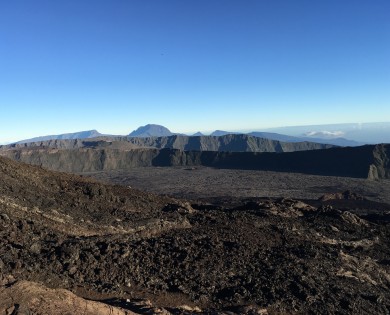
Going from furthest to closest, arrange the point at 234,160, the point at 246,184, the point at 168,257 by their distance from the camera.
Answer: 1. the point at 234,160
2. the point at 246,184
3. the point at 168,257

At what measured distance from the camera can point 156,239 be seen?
14.7 m

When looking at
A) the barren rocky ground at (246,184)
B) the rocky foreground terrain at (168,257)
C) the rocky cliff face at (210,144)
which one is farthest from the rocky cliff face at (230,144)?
the rocky foreground terrain at (168,257)

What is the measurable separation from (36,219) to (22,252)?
363 centimetres

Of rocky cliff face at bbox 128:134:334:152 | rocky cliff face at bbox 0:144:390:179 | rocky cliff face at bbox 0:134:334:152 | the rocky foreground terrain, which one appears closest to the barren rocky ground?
rocky cliff face at bbox 0:144:390:179

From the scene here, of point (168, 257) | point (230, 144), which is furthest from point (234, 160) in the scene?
point (168, 257)

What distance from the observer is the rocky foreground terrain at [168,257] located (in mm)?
9977

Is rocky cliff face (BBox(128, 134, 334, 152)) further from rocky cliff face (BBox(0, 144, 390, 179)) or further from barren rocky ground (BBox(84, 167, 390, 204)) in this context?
barren rocky ground (BBox(84, 167, 390, 204))

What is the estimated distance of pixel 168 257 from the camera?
42.5 feet

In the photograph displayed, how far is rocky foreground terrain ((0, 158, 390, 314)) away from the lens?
9.98 meters

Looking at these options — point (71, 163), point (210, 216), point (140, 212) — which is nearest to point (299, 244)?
point (210, 216)

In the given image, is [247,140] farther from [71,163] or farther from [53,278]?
[53,278]

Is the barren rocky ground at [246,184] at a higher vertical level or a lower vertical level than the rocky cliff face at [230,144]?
lower

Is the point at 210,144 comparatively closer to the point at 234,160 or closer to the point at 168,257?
the point at 234,160

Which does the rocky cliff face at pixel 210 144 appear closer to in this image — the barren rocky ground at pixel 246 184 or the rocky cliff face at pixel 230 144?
the rocky cliff face at pixel 230 144
